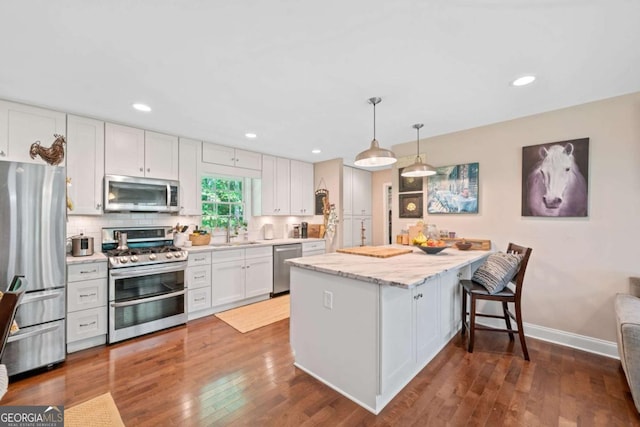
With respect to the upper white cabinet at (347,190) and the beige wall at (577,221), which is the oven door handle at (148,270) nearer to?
the upper white cabinet at (347,190)

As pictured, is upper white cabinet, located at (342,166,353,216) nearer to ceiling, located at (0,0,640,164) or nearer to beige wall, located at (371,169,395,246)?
beige wall, located at (371,169,395,246)

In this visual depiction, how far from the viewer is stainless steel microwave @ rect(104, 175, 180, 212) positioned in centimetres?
309

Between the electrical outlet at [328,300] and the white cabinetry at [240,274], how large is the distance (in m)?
2.13

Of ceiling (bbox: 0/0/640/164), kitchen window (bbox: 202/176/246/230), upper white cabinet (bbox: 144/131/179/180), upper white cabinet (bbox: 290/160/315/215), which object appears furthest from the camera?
upper white cabinet (bbox: 290/160/315/215)

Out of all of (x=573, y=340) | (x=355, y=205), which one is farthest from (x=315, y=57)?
(x=355, y=205)

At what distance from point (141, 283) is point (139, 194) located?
1085 millimetres

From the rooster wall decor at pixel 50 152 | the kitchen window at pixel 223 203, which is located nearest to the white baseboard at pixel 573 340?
the kitchen window at pixel 223 203

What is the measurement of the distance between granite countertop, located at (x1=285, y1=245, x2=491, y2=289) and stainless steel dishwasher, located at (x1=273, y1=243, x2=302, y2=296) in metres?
1.91

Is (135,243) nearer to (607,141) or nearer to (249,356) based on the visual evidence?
(249,356)

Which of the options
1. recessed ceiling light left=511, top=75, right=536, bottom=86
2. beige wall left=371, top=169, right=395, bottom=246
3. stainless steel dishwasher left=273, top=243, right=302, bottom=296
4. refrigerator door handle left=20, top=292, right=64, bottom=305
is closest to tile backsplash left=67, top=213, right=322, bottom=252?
stainless steel dishwasher left=273, top=243, right=302, bottom=296

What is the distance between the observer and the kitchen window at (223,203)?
423cm

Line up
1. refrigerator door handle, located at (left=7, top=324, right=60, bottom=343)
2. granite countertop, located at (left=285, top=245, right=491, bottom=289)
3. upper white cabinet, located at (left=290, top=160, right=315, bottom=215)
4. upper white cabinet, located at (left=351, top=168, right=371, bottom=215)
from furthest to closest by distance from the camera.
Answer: upper white cabinet, located at (left=351, top=168, right=371, bottom=215)
upper white cabinet, located at (left=290, top=160, right=315, bottom=215)
refrigerator door handle, located at (left=7, top=324, right=60, bottom=343)
granite countertop, located at (left=285, top=245, right=491, bottom=289)

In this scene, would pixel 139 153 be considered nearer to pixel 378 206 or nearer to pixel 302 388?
pixel 302 388

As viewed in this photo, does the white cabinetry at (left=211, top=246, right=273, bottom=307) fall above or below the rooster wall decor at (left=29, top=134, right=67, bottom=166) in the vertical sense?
below
